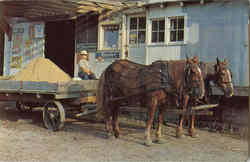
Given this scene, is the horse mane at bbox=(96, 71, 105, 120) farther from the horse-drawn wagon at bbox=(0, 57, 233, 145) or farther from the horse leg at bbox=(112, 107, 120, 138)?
the horse leg at bbox=(112, 107, 120, 138)

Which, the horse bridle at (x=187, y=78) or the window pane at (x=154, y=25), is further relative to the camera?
the window pane at (x=154, y=25)

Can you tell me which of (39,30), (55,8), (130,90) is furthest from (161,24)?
(39,30)

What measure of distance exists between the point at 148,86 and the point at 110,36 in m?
6.07

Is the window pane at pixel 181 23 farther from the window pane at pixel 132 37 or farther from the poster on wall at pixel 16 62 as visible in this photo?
the poster on wall at pixel 16 62

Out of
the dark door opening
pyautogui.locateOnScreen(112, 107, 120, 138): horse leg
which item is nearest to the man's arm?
pyautogui.locateOnScreen(112, 107, 120, 138): horse leg

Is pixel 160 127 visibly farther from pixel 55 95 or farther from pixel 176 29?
pixel 176 29

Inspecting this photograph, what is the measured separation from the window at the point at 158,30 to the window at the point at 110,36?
1638 millimetres

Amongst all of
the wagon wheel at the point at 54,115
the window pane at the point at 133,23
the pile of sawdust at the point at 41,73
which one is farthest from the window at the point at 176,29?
the wagon wheel at the point at 54,115

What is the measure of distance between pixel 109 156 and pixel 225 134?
405cm

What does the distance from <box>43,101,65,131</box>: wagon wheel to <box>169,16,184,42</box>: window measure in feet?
16.1

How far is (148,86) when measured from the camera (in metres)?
6.30

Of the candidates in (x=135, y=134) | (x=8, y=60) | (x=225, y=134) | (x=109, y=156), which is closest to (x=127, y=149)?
(x=109, y=156)

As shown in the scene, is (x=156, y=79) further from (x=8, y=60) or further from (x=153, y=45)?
(x=8, y=60)

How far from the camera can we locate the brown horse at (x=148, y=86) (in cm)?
604
